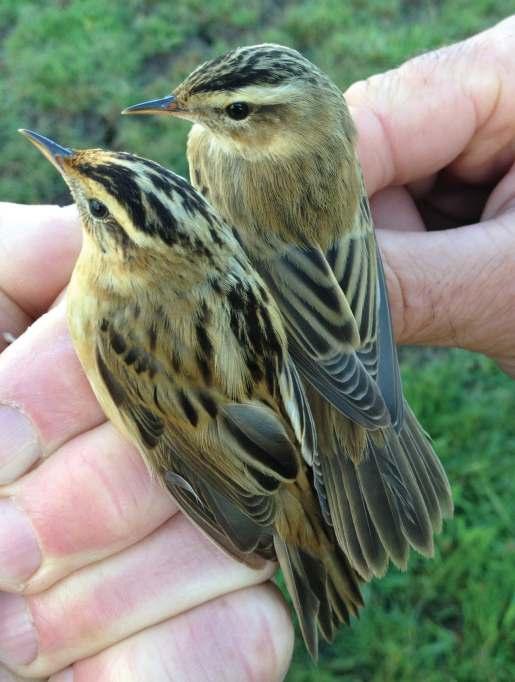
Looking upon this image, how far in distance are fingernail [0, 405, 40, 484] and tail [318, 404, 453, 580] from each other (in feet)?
3.07

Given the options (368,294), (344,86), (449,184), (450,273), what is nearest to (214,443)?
(368,294)

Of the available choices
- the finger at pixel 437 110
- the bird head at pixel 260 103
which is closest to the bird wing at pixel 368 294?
the bird head at pixel 260 103

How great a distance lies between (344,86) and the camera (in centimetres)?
573

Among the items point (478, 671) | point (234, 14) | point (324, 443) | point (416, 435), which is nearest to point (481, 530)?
point (478, 671)

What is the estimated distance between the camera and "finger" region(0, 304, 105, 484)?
265cm

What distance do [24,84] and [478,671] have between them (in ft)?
14.6

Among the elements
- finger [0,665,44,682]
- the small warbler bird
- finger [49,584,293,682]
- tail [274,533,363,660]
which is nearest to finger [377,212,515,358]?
the small warbler bird

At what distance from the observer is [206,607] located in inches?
107

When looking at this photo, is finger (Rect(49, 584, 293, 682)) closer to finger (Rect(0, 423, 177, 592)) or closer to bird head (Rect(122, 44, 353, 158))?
finger (Rect(0, 423, 177, 592))

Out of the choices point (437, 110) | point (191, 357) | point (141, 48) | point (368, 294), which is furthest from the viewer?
point (141, 48)

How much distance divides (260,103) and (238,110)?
8 cm

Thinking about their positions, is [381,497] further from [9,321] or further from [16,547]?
[9,321]

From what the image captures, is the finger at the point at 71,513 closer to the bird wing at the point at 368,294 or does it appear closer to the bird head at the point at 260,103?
the bird wing at the point at 368,294

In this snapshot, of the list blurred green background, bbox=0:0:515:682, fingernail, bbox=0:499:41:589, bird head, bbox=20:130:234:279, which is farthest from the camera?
blurred green background, bbox=0:0:515:682
